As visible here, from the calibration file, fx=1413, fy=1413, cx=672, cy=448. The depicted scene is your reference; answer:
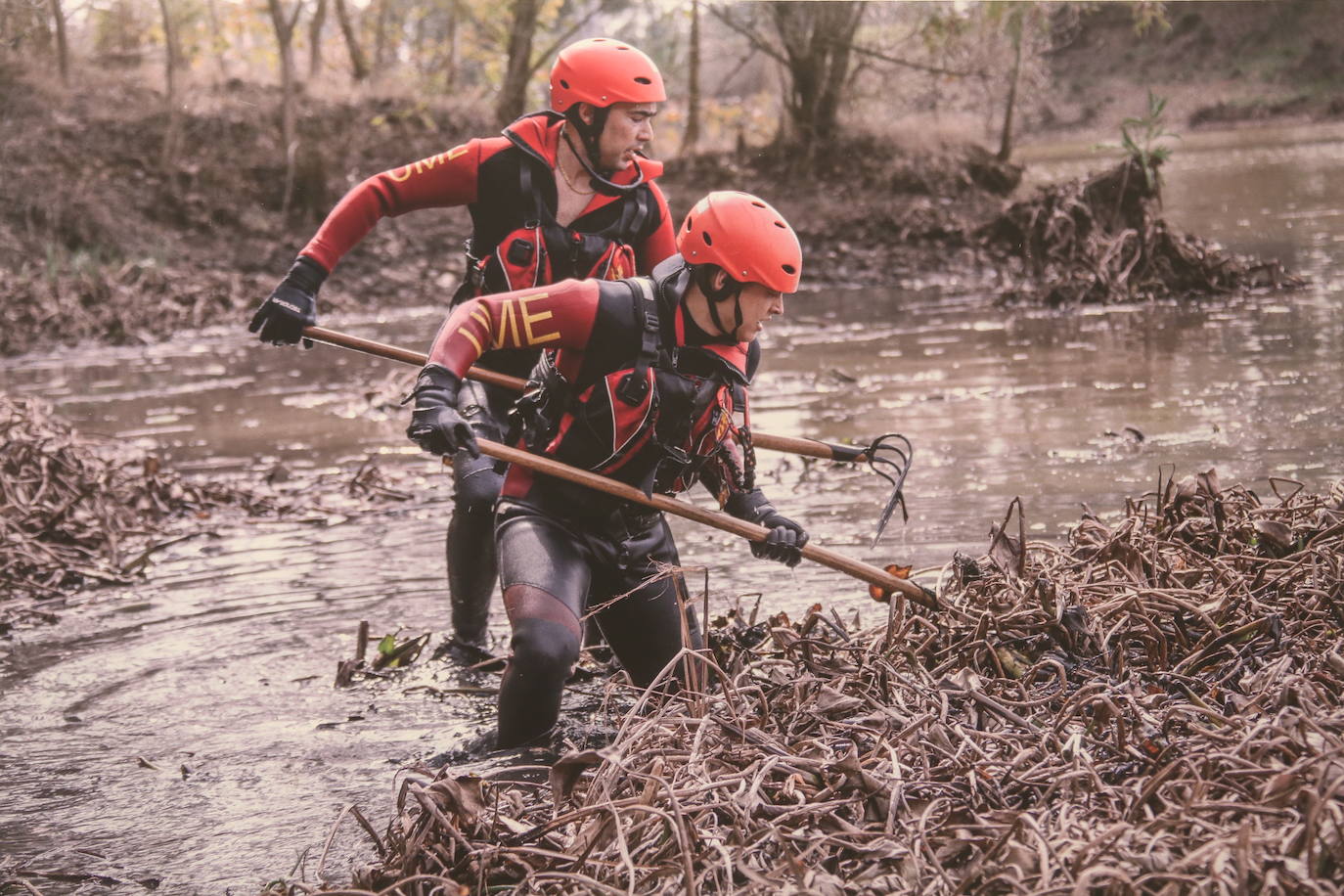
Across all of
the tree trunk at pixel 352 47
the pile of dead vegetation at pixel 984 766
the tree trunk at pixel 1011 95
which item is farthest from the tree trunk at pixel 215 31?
the pile of dead vegetation at pixel 984 766

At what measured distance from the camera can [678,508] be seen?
167 inches

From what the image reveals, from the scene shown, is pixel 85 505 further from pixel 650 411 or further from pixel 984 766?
pixel 984 766

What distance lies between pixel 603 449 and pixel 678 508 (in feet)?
1.06

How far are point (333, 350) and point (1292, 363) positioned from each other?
10.3 metres

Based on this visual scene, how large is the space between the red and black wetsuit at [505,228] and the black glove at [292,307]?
2.8 inches

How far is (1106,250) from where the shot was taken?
1501 centimetres

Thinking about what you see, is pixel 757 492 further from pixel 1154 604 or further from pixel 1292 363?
pixel 1292 363

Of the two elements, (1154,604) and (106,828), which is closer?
(106,828)

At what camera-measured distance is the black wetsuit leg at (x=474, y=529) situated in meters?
5.34

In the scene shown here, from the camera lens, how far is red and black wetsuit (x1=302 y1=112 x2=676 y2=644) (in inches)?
205

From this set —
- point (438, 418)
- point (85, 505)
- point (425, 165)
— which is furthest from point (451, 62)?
point (438, 418)

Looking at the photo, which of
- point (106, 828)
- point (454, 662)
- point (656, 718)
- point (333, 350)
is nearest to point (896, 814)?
point (656, 718)

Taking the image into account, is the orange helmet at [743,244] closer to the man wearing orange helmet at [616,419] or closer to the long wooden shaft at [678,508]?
the man wearing orange helmet at [616,419]

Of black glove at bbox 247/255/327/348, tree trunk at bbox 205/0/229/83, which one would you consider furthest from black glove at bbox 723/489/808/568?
tree trunk at bbox 205/0/229/83
